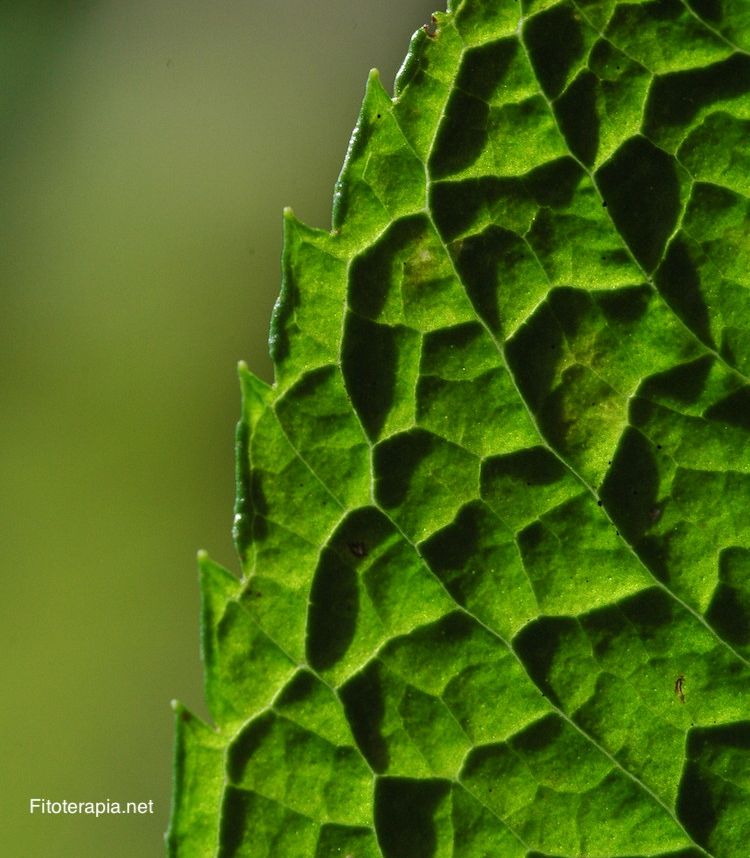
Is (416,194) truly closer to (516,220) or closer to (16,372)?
(516,220)

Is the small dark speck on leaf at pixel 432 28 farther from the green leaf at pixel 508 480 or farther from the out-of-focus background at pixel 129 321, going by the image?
the out-of-focus background at pixel 129 321

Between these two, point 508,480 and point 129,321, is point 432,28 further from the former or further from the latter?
point 129,321

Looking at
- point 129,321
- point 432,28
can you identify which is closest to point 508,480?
point 432,28

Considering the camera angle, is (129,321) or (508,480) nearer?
(508,480)

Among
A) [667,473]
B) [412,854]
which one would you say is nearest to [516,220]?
[667,473]

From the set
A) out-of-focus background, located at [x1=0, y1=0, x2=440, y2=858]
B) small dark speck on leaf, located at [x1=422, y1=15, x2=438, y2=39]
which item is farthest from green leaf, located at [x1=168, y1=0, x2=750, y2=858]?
out-of-focus background, located at [x1=0, y1=0, x2=440, y2=858]

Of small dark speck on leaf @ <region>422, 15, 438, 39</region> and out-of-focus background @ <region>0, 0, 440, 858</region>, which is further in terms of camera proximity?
out-of-focus background @ <region>0, 0, 440, 858</region>

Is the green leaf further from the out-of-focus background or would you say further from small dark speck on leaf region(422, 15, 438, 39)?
the out-of-focus background
